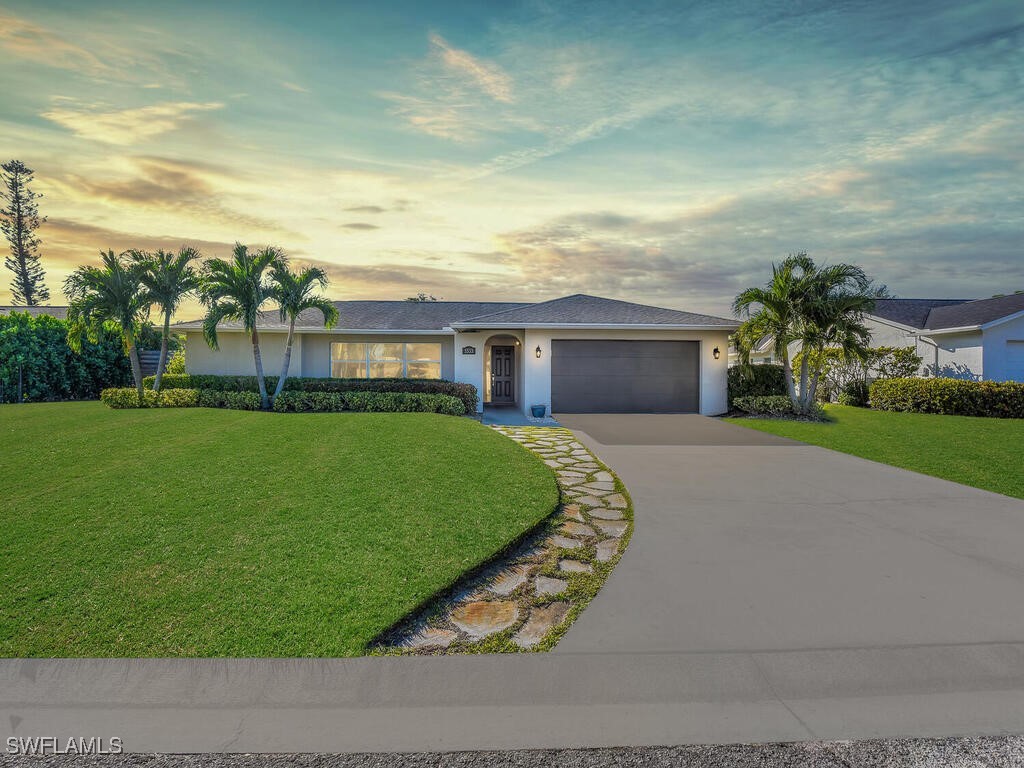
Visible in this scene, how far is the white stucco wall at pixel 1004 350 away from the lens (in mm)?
16500

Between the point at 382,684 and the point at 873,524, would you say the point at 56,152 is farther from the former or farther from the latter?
the point at 873,524

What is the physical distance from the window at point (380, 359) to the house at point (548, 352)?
0.11 ft

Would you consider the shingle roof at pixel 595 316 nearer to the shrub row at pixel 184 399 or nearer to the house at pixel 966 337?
the shrub row at pixel 184 399

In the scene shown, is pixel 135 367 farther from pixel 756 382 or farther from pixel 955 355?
pixel 955 355

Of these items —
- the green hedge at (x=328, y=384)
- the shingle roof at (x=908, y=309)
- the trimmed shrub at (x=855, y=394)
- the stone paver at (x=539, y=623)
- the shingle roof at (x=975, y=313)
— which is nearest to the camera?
the stone paver at (x=539, y=623)

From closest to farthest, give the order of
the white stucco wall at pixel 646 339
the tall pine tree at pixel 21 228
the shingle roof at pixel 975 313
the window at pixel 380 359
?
the white stucco wall at pixel 646 339 → the shingle roof at pixel 975 313 → the window at pixel 380 359 → the tall pine tree at pixel 21 228

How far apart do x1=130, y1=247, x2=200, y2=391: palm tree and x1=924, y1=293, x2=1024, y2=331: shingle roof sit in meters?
24.5

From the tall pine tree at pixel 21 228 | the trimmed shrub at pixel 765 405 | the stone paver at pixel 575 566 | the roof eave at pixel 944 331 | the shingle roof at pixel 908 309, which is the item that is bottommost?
the stone paver at pixel 575 566

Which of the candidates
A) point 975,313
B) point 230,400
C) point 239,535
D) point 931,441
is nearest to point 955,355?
point 975,313

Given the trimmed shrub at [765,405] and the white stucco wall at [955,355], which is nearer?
the trimmed shrub at [765,405]

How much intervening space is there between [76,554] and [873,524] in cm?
741

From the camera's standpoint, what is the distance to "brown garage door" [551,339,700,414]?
15.9 metres

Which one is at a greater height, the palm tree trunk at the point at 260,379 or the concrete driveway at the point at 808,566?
the palm tree trunk at the point at 260,379

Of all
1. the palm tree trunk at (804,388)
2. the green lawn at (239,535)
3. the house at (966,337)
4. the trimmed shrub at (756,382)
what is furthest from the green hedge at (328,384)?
the house at (966,337)
